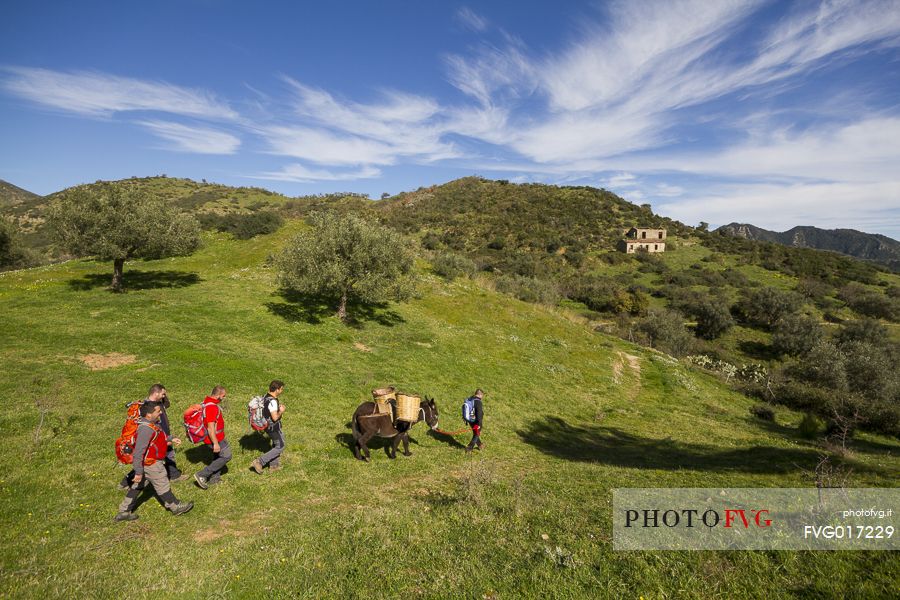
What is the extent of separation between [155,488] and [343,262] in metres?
21.7

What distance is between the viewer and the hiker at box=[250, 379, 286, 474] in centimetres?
1028

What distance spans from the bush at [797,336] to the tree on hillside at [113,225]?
7300 cm

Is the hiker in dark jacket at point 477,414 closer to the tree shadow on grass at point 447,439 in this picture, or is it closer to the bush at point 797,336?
the tree shadow on grass at point 447,439

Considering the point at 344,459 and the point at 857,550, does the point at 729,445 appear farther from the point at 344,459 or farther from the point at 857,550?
the point at 344,459

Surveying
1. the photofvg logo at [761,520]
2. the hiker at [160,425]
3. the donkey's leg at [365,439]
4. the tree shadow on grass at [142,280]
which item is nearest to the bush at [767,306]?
the photofvg logo at [761,520]

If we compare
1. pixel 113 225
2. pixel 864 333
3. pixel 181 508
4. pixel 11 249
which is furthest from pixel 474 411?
pixel 864 333

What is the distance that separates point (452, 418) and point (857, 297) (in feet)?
299

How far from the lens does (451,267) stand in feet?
173

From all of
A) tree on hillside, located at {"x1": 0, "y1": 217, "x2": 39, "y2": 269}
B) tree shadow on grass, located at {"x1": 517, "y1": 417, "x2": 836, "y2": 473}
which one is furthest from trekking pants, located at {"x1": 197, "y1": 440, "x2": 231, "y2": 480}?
tree on hillside, located at {"x1": 0, "y1": 217, "x2": 39, "y2": 269}

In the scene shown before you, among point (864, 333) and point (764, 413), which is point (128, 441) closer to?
point (764, 413)

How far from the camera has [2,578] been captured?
5.99 metres

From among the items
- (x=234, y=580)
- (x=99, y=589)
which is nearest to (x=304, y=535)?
(x=234, y=580)

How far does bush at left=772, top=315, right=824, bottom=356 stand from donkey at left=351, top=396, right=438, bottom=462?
60.3 metres

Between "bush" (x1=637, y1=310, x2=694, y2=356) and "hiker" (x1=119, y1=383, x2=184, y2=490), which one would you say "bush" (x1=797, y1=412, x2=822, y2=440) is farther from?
"hiker" (x1=119, y1=383, x2=184, y2=490)
